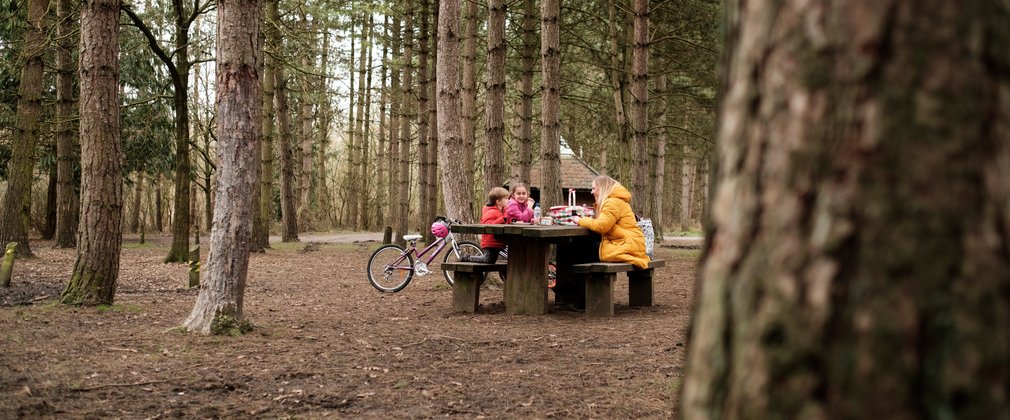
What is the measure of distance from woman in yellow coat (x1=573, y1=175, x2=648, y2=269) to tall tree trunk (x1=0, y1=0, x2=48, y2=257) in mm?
11358

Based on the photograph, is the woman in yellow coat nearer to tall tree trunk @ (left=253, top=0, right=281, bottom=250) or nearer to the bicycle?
the bicycle

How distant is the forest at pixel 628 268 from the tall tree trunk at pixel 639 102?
53 mm

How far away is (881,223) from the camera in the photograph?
4.90ft

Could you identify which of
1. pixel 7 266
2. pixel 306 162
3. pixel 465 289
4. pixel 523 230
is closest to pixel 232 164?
pixel 523 230

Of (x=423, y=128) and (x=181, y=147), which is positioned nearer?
(x=181, y=147)

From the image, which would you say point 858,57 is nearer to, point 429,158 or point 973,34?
point 973,34

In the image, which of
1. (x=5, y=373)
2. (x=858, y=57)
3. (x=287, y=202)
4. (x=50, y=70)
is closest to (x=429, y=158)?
(x=287, y=202)

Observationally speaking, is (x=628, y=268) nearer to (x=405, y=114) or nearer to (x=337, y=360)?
(x=337, y=360)

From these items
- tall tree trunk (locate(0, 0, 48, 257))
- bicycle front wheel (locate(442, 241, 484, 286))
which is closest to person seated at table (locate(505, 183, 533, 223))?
bicycle front wheel (locate(442, 241, 484, 286))

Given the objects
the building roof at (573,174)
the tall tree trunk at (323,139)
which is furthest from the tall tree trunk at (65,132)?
the building roof at (573,174)

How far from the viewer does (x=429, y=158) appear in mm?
22016

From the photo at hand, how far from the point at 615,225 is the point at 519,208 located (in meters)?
2.05

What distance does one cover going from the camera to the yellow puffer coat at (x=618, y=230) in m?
9.60

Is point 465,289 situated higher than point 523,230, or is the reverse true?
point 523,230
